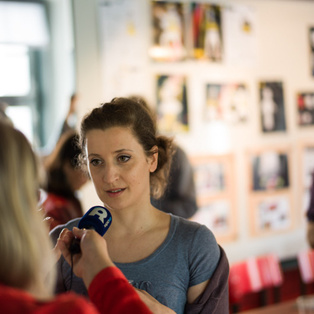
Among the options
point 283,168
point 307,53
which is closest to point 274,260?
point 283,168

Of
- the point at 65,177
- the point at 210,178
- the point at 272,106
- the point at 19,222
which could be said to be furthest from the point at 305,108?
the point at 19,222

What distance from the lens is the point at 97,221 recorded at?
4.02ft

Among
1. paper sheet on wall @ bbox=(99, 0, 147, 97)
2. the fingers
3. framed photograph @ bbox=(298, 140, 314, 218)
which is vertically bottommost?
framed photograph @ bbox=(298, 140, 314, 218)

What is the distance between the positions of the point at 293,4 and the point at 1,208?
160 inches

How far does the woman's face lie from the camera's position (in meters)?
1.40

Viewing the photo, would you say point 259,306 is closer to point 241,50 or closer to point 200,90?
point 200,90

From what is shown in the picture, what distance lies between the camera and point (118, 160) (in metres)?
1.41

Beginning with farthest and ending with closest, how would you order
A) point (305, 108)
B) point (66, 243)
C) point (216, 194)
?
point (305, 108) < point (216, 194) < point (66, 243)

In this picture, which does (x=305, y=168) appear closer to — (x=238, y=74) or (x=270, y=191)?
(x=270, y=191)

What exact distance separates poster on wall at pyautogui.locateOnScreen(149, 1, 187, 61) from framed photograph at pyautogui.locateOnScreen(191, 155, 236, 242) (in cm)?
85

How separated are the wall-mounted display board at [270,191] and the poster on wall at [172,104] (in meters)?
0.76

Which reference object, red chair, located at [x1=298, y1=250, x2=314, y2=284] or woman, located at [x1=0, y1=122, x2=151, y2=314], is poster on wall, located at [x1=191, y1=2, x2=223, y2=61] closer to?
red chair, located at [x1=298, y1=250, x2=314, y2=284]

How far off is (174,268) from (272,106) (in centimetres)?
311

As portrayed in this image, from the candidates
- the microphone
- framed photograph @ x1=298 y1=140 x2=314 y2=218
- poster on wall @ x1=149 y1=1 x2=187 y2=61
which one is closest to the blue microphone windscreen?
the microphone
